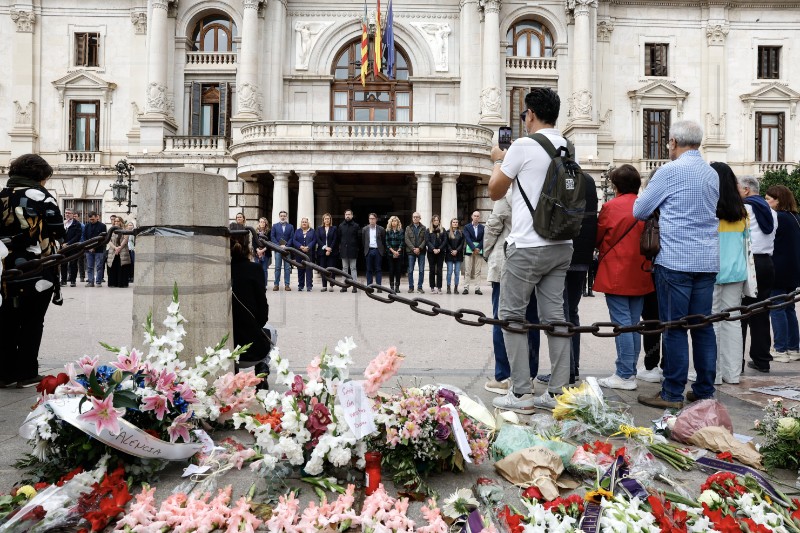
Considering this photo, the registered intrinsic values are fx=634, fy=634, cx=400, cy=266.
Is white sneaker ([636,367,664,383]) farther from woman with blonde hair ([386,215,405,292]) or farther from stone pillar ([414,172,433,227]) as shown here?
stone pillar ([414,172,433,227])

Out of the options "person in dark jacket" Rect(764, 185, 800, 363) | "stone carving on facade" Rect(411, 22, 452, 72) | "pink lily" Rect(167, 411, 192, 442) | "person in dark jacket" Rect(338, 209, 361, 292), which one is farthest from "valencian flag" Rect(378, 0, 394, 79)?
"pink lily" Rect(167, 411, 192, 442)

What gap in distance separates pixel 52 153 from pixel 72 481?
103 ft

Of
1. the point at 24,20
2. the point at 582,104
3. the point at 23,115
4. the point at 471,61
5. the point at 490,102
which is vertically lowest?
the point at 23,115

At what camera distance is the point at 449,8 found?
2950 centimetres

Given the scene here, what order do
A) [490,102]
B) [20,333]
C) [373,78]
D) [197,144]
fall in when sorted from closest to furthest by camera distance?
[20,333] < [197,144] < [490,102] < [373,78]

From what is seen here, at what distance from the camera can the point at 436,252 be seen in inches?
685

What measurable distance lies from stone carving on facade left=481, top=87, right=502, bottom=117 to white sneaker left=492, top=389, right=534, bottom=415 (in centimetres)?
2460

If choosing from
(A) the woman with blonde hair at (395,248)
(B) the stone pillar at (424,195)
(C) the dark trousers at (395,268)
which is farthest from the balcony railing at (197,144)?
(C) the dark trousers at (395,268)

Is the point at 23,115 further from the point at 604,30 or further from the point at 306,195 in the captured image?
the point at 604,30

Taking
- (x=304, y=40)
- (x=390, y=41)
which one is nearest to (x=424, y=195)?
(x=390, y=41)

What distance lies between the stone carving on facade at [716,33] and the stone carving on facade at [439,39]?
12.7m

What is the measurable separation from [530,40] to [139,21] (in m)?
18.4

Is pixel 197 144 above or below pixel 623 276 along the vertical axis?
above

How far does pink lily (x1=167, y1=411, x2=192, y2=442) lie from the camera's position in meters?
3.38
